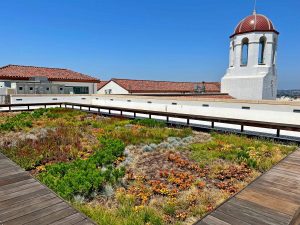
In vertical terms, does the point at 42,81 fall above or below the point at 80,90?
above

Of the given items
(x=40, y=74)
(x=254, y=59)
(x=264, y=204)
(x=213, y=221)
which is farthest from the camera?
(x=40, y=74)

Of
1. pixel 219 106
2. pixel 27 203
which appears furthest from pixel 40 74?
pixel 27 203

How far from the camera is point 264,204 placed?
389 centimetres

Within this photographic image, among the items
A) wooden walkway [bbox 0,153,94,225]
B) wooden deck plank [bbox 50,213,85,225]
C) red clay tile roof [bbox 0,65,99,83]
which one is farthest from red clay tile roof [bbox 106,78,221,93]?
wooden deck plank [bbox 50,213,85,225]

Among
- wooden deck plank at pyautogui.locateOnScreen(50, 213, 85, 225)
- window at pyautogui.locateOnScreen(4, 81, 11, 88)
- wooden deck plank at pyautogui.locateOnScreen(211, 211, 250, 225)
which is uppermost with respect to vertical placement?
window at pyautogui.locateOnScreen(4, 81, 11, 88)

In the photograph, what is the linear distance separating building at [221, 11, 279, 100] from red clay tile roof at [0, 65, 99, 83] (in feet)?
73.2

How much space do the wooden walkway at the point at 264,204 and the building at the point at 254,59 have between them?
993 inches

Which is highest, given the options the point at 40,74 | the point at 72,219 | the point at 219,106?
the point at 40,74

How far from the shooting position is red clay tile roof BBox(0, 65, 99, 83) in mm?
30391

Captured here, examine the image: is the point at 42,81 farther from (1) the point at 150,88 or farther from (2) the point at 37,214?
(2) the point at 37,214

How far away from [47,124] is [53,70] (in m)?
27.3

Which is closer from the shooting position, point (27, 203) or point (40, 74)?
point (27, 203)

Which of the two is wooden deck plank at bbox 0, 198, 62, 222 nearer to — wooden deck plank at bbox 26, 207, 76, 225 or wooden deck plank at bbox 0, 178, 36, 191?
wooden deck plank at bbox 26, 207, 76, 225

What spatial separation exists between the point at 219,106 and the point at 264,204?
13.3m
